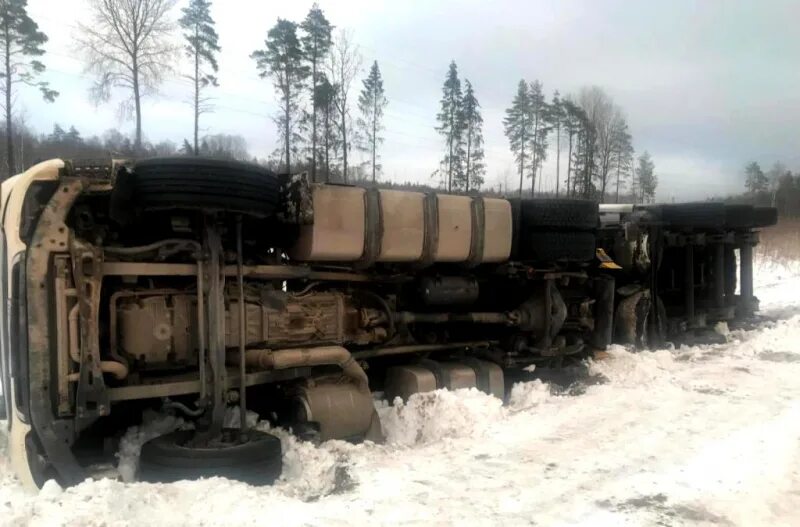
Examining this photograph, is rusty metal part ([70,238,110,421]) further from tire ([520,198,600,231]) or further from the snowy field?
tire ([520,198,600,231])

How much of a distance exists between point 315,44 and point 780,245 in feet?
66.7

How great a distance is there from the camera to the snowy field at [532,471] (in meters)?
3.28

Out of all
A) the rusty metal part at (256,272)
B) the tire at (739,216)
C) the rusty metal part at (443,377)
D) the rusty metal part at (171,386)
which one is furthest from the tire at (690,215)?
the rusty metal part at (171,386)

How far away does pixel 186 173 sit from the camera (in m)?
3.99

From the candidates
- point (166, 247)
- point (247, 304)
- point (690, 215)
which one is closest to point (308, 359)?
point (247, 304)

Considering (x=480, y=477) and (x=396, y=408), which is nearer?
(x=480, y=477)

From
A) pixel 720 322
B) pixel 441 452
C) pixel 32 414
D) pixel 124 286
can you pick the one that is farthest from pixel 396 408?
pixel 720 322

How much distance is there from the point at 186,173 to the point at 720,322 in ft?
27.3

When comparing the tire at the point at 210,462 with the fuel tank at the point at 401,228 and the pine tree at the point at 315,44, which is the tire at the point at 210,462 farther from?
the pine tree at the point at 315,44

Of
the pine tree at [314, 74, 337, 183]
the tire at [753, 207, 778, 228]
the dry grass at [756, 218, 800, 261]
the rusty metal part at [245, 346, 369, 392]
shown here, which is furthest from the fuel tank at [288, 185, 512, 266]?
the pine tree at [314, 74, 337, 183]

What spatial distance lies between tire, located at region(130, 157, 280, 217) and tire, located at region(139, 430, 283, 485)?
135 cm

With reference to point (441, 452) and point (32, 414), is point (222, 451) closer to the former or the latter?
point (32, 414)

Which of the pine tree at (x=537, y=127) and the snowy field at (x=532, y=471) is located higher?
the pine tree at (x=537, y=127)

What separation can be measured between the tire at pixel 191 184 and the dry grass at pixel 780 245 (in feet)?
58.7
